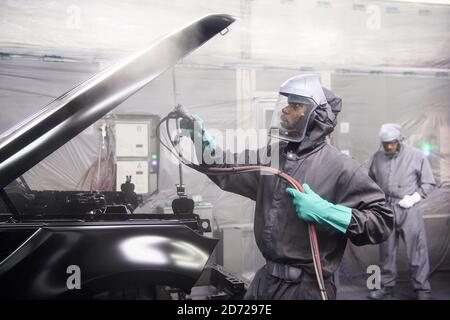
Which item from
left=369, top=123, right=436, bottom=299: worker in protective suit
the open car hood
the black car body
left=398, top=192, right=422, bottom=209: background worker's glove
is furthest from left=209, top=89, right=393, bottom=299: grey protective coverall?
left=398, top=192, right=422, bottom=209: background worker's glove

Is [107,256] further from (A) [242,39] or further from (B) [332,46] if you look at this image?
(B) [332,46]

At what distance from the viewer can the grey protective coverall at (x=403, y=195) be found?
1973 millimetres

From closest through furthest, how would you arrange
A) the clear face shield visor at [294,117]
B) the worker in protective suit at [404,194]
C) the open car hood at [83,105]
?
the open car hood at [83,105] → the clear face shield visor at [294,117] → the worker in protective suit at [404,194]

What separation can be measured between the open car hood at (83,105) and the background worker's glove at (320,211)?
0.65m

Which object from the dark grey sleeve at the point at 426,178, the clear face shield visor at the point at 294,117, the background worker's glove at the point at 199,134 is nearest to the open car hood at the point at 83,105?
the background worker's glove at the point at 199,134

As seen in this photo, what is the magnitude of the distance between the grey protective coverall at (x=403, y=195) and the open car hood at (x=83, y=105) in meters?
1.29

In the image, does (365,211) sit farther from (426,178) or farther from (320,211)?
(426,178)

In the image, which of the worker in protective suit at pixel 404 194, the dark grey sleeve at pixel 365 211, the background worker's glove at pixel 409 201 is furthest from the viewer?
the background worker's glove at pixel 409 201

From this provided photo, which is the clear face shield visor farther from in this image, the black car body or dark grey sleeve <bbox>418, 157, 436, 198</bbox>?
dark grey sleeve <bbox>418, 157, 436, 198</bbox>

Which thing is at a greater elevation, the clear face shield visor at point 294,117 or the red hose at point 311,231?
the clear face shield visor at point 294,117

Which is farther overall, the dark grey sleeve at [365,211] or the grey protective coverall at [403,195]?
the grey protective coverall at [403,195]

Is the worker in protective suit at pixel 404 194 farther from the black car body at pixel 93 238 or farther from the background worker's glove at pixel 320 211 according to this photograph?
the black car body at pixel 93 238

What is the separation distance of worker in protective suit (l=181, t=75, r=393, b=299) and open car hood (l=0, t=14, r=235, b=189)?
370 millimetres

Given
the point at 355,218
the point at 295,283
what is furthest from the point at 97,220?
the point at 355,218
